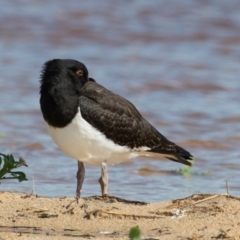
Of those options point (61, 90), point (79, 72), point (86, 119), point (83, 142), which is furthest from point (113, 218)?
point (79, 72)

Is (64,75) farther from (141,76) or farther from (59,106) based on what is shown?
(141,76)

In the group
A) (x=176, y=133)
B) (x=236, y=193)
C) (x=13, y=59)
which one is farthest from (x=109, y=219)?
(x=13, y=59)

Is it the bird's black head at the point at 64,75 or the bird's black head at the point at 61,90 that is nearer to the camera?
the bird's black head at the point at 61,90

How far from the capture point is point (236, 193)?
28.5 feet

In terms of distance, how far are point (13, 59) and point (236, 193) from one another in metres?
7.24

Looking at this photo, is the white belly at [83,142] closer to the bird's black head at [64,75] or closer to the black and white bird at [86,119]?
the black and white bird at [86,119]

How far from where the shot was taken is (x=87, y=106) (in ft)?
25.3

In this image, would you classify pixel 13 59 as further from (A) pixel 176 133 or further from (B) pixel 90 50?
(A) pixel 176 133

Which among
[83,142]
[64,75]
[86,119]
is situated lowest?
[83,142]

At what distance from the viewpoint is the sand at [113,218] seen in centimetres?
607

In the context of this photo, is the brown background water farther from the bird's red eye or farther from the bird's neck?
the bird's red eye

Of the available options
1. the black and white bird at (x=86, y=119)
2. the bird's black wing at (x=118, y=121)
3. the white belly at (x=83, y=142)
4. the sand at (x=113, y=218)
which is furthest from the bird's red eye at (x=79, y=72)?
the sand at (x=113, y=218)

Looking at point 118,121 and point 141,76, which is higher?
point 141,76

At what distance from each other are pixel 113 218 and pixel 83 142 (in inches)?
51.8
